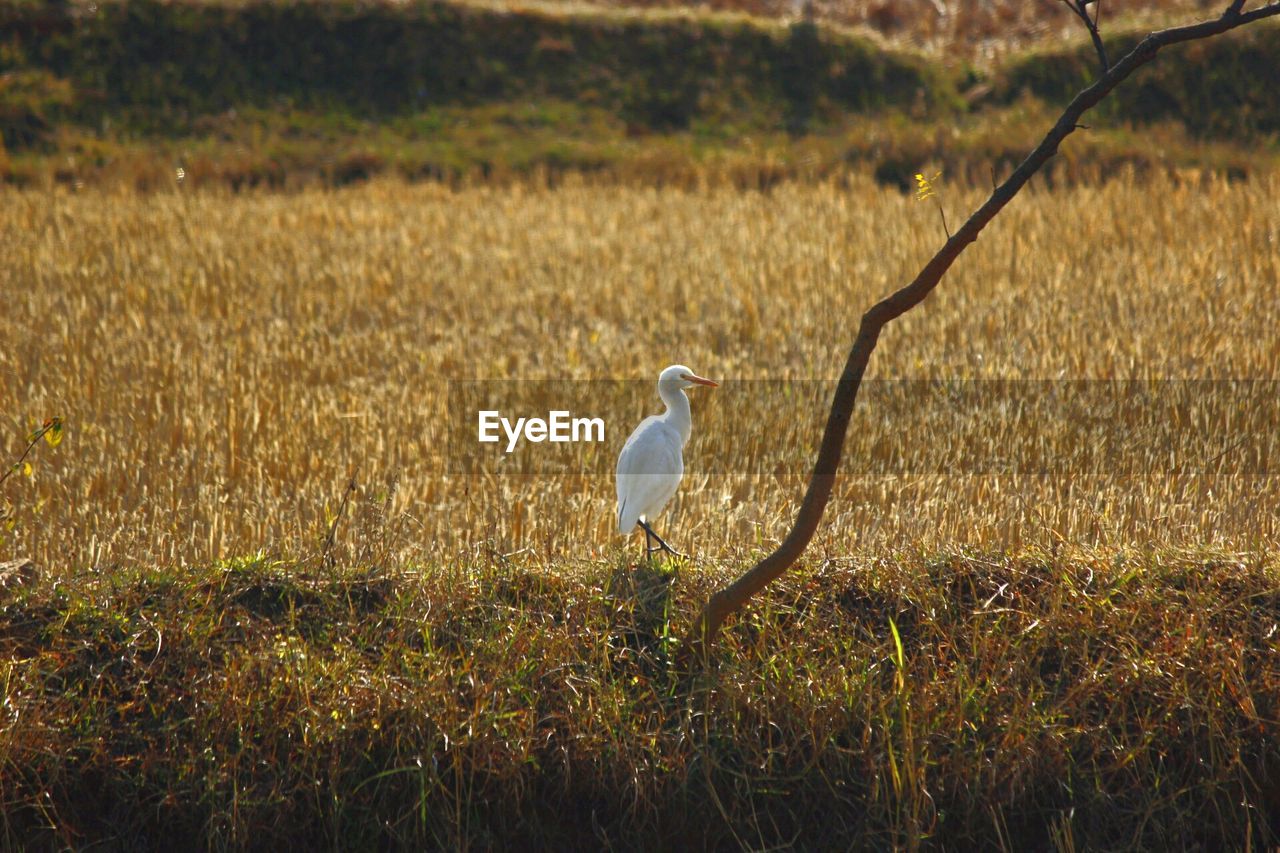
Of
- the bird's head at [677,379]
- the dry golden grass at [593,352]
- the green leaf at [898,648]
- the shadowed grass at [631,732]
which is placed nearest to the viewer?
the shadowed grass at [631,732]

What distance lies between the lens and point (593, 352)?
913 centimetres

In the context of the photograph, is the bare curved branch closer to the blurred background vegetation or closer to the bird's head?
the bird's head

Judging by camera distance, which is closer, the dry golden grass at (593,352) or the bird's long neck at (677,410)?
the bird's long neck at (677,410)

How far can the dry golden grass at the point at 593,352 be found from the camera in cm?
565

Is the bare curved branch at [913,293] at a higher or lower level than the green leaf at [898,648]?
higher

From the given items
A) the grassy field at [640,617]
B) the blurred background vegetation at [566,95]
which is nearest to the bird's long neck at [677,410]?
the grassy field at [640,617]

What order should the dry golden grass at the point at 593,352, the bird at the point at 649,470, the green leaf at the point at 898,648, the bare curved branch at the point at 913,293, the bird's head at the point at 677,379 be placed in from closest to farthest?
the bare curved branch at the point at 913,293
the green leaf at the point at 898,648
the bird at the point at 649,470
the bird's head at the point at 677,379
the dry golden grass at the point at 593,352

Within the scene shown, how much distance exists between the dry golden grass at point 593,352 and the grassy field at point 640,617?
0.14 ft

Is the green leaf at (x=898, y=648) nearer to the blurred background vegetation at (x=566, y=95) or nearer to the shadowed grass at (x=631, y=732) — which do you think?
the shadowed grass at (x=631, y=732)

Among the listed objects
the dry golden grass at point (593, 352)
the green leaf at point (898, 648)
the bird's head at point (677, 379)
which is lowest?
the green leaf at point (898, 648)

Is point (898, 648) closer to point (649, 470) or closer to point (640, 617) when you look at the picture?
point (640, 617)

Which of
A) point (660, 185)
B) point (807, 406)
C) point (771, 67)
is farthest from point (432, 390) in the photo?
point (771, 67)

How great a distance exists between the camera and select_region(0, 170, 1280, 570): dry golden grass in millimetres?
5648

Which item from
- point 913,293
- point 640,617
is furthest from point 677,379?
point 913,293
